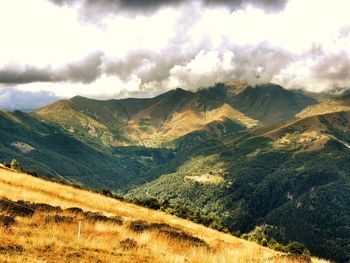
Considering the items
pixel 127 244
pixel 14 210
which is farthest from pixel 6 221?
pixel 127 244

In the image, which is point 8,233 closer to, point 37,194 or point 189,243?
point 189,243

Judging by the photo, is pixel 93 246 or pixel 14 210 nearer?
pixel 93 246

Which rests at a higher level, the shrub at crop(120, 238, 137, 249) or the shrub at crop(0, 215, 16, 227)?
the shrub at crop(0, 215, 16, 227)

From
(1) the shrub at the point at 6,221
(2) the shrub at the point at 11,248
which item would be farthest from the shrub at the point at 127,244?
(1) the shrub at the point at 6,221

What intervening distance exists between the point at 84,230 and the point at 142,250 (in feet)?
14.4

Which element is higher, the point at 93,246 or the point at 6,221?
the point at 6,221

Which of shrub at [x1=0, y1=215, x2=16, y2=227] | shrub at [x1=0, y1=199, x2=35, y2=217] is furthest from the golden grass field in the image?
shrub at [x1=0, y1=199, x2=35, y2=217]

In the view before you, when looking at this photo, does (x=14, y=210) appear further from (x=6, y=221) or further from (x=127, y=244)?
(x=127, y=244)

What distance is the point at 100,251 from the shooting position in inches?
603

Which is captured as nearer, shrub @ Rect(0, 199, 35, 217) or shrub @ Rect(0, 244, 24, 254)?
shrub @ Rect(0, 244, 24, 254)

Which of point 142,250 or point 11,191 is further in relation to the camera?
point 11,191

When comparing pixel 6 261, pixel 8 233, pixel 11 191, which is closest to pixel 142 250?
pixel 8 233

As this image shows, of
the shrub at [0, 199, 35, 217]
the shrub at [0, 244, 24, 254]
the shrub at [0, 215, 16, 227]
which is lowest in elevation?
the shrub at [0, 199, 35, 217]

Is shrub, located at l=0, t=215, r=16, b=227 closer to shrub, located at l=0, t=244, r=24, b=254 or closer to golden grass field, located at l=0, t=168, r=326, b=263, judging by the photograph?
golden grass field, located at l=0, t=168, r=326, b=263
